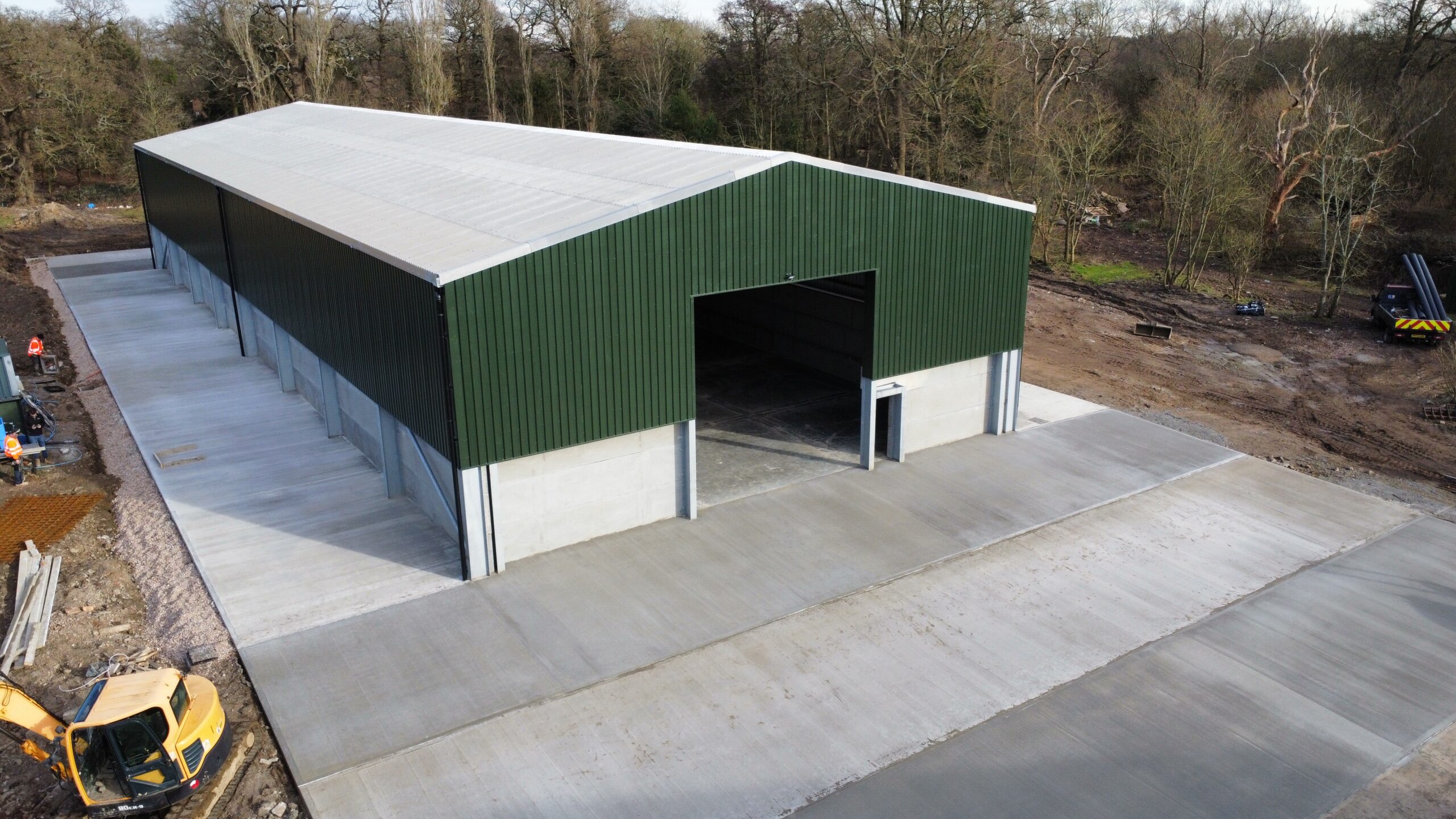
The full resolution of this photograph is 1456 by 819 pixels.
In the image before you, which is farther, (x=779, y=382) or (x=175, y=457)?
(x=779, y=382)

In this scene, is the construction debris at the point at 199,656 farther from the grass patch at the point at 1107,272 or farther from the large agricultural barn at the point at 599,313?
the grass patch at the point at 1107,272

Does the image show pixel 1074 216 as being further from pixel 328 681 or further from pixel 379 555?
pixel 328 681

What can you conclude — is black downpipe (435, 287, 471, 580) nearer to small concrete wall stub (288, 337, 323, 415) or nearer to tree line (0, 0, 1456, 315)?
small concrete wall stub (288, 337, 323, 415)

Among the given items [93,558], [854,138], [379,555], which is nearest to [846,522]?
[379,555]

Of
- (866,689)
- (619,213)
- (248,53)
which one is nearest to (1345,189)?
(619,213)

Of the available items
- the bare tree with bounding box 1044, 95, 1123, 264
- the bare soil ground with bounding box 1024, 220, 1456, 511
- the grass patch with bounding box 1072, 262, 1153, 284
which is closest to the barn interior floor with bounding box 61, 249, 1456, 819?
the bare soil ground with bounding box 1024, 220, 1456, 511

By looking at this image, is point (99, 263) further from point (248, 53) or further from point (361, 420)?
point (361, 420)
